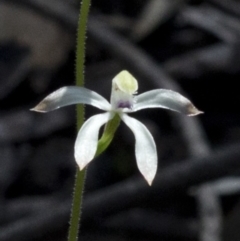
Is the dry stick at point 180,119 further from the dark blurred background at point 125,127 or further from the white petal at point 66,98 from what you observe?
the white petal at point 66,98

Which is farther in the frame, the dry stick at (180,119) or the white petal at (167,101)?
the dry stick at (180,119)

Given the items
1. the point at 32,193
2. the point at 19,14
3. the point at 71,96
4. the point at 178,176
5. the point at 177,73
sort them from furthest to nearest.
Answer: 1. the point at 19,14
2. the point at 177,73
3. the point at 32,193
4. the point at 178,176
5. the point at 71,96

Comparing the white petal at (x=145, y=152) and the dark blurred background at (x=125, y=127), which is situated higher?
the dark blurred background at (x=125, y=127)

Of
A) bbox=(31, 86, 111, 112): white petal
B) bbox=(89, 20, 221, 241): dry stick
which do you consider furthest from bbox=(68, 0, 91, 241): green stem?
bbox=(89, 20, 221, 241): dry stick

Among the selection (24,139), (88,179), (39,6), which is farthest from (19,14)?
(88,179)

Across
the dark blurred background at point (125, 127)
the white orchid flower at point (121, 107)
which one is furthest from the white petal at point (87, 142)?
the dark blurred background at point (125, 127)

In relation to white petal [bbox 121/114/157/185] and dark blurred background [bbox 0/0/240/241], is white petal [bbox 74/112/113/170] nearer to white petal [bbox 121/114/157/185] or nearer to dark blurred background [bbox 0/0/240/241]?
white petal [bbox 121/114/157/185]

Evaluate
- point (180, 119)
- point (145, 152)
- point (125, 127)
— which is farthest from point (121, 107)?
point (125, 127)

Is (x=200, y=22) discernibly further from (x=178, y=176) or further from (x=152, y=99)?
(x=152, y=99)
